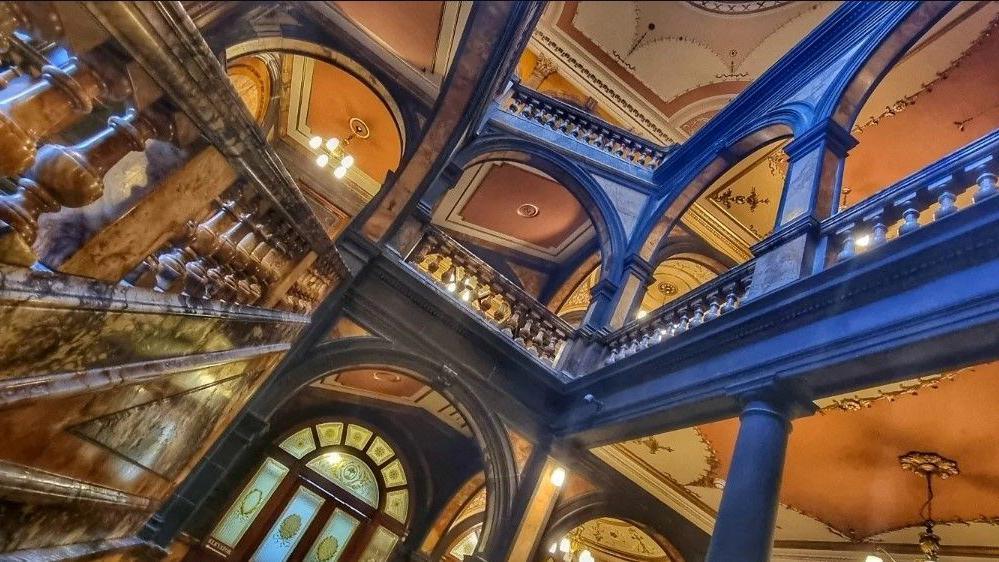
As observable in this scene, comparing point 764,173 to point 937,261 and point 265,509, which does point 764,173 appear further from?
point 265,509

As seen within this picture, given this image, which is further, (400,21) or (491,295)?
(491,295)

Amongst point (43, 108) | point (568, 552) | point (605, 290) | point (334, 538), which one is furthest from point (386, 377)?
point (43, 108)

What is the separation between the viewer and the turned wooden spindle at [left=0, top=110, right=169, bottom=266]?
1739mm

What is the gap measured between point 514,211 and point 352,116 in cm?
337

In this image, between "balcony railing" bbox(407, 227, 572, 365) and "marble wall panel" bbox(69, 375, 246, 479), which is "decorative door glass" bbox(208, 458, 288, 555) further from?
"marble wall panel" bbox(69, 375, 246, 479)

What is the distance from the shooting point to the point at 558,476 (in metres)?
6.88

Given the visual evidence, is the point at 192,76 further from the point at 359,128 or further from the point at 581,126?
the point at 581,126

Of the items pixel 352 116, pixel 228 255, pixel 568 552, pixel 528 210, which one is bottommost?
pixel 228 255

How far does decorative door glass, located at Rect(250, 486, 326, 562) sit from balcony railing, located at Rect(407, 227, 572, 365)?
16.2 feet

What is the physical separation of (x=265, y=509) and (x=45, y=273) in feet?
27.4

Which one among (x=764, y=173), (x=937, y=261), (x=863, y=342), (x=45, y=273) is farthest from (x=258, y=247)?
(x=764, y=173)

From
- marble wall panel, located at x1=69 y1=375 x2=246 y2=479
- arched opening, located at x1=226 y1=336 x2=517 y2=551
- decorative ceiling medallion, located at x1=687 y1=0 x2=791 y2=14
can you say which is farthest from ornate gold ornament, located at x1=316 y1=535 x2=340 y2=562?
decorative ceiling medallion, located at x1=687 y1=0 x2=791 y2=14

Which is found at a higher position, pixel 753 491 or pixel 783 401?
pixel 783 401

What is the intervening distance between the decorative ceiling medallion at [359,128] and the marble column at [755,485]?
7119 mm
